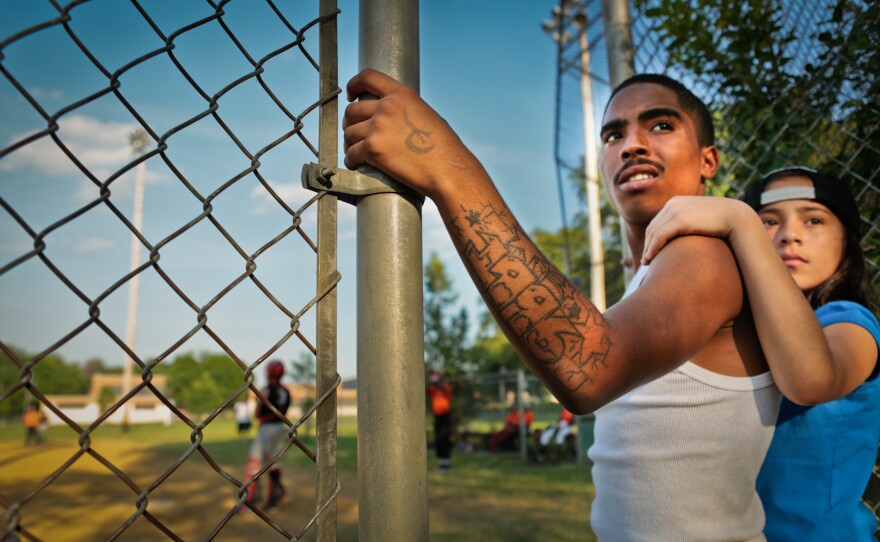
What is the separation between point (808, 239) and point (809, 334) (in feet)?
3.11

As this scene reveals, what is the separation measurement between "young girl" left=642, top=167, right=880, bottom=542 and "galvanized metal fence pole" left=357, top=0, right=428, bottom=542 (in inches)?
22.3

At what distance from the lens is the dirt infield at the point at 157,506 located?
22.6ft

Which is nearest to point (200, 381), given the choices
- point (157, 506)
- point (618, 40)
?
→ point (157, 506)

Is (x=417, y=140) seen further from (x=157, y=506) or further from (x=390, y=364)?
(x=157, y=506)

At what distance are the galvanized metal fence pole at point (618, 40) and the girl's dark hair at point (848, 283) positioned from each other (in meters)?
1.07

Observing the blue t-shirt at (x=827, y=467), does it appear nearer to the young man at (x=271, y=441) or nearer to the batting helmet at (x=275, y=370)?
the young man at (x=271, y=441)

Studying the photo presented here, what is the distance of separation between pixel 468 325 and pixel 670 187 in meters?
24.4

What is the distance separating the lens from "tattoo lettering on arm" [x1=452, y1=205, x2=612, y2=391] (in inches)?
36.7

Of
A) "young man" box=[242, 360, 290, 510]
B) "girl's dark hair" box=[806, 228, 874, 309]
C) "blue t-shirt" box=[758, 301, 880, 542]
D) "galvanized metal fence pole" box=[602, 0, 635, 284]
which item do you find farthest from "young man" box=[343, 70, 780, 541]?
"young man" box=[242, 360, 290, 510]

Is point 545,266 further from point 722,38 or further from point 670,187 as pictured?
point 722,38

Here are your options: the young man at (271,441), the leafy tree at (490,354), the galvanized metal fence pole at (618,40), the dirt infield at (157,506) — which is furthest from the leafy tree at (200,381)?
the galvanized metal fence pole at (618,40)

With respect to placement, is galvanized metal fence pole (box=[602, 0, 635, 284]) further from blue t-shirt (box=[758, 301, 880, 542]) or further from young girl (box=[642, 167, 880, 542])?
blue t-shirt (box=[758, 301, 880, 542])

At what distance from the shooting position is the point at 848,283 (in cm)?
202

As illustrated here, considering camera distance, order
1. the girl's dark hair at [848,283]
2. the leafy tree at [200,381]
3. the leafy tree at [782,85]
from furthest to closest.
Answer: the leafy tree at [200,381], the leafy tree at [782,85], the girl's dark hair at [848,283]
